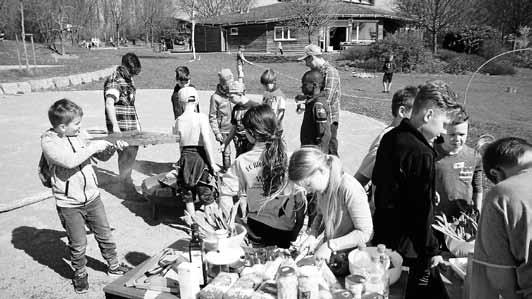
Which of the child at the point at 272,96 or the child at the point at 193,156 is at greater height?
the child at the point at 272,96

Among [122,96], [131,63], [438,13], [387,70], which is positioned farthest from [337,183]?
[438,13]

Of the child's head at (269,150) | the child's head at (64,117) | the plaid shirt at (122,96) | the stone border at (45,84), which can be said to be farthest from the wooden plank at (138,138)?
the stone border at (45,84)

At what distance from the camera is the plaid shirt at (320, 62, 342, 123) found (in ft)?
18.2

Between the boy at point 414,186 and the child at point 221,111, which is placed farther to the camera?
the child at point 221,111

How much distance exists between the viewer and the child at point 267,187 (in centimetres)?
305

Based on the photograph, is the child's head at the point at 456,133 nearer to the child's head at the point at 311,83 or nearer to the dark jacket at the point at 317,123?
the dark jacket at the point at 317,123

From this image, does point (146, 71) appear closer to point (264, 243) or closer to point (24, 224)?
point (24, 224)

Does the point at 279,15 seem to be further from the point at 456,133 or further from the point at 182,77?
the point at 456,133

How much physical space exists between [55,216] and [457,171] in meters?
4.55

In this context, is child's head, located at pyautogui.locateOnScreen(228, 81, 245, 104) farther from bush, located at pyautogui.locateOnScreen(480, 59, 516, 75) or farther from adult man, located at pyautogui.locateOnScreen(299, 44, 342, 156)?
bush, located at pyautogui.locateOnScreen(480, 59, 516, 75)

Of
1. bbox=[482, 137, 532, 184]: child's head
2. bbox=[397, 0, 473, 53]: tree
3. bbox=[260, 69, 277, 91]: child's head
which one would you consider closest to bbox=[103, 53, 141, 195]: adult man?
bbox=[260, 69, 277, 91]: child's head

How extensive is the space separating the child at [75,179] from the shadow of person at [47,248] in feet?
1.46

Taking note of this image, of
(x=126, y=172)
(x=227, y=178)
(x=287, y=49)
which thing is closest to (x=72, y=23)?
(x=287, y=49)

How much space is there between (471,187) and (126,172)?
461cm
